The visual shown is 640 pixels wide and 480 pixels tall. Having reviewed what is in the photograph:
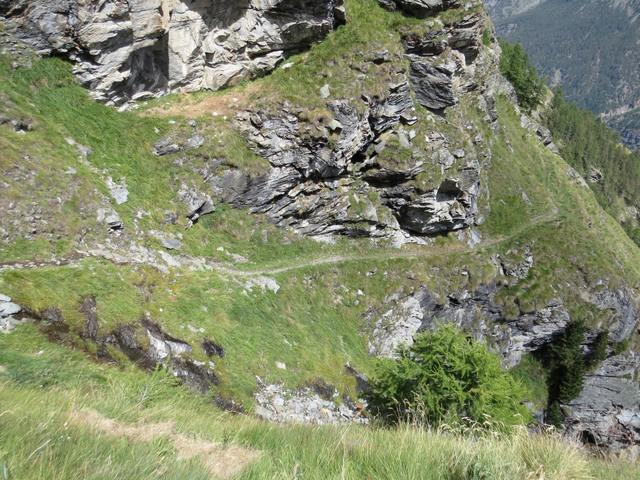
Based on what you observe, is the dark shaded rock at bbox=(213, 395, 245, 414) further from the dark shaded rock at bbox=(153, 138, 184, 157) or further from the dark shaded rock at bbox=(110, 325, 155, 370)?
the dark shaded rock at bbox=(153, 138, 184, 157)

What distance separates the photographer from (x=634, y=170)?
14288 centimetres

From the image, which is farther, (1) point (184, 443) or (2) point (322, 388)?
(2) point (322, 388)

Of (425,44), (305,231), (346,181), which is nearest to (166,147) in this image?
(305,231)

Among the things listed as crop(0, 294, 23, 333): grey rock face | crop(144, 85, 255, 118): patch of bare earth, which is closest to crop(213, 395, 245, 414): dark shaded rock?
crop(0, 294, 23, 333): grey rock face

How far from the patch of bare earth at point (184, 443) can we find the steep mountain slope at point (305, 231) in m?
0.69

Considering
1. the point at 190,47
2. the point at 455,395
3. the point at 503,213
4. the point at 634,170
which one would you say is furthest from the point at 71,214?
the point at 634,170

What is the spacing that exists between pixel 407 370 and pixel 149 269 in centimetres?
1581

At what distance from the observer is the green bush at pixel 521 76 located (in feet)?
282

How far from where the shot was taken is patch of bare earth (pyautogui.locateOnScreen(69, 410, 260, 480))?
495 cm

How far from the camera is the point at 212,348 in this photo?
23.7 metres

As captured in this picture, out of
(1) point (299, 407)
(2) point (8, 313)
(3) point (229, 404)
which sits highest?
(2) point (8, 313)

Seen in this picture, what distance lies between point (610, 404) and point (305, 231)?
146 ft

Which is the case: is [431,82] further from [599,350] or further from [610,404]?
[610,404]

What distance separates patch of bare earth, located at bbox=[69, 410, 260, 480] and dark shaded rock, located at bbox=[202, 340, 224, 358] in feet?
58.6
